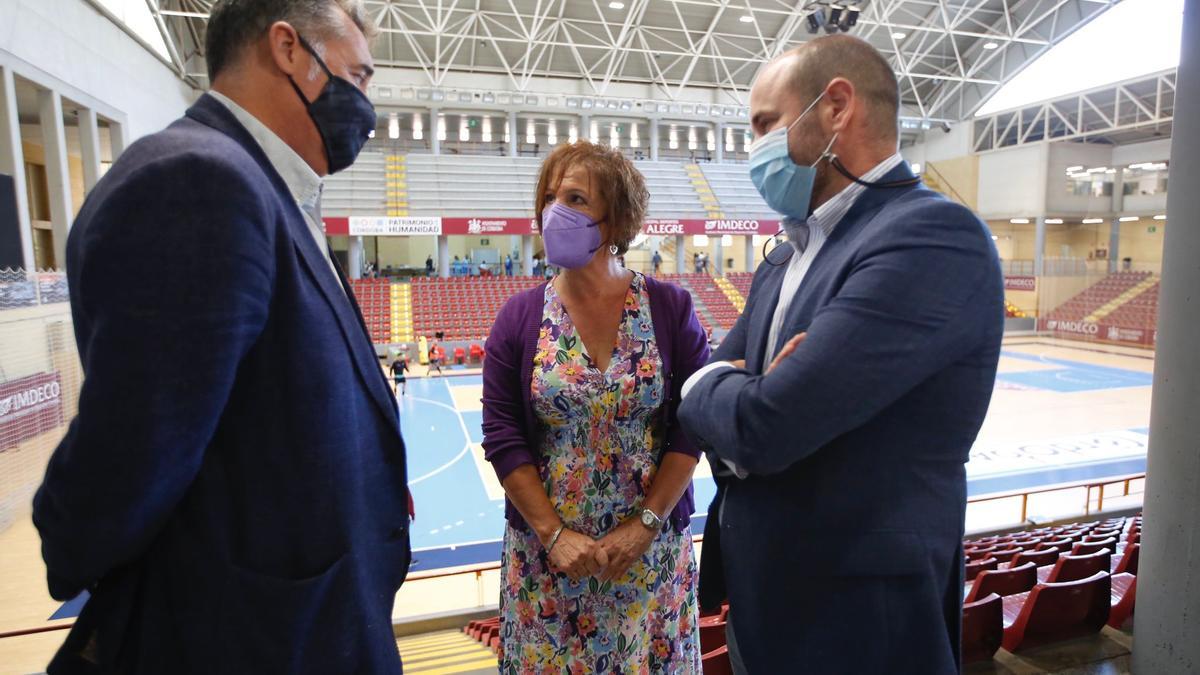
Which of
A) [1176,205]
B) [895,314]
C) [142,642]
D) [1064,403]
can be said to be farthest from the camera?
[1064,403]

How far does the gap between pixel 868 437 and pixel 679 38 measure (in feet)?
98.2

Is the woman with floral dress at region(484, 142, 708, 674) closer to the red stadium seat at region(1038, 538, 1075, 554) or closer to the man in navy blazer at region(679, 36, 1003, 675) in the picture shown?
the man in navy blazer at region(679, 36, 1003, 675)

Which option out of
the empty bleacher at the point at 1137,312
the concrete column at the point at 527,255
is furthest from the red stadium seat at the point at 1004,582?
the empty bleacher at the point at 1137,312

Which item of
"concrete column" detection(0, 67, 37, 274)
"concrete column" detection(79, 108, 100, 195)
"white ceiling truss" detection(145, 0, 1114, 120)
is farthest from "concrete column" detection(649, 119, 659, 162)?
"concrete column" detection(0, 67, 37, 274)

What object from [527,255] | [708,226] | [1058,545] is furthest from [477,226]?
[1058,545]

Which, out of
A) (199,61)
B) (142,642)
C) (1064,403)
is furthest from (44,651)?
(199,61)

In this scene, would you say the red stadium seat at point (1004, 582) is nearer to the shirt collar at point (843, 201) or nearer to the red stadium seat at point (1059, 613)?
the red stadium seat at point (1059, 613)

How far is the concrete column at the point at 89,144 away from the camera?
1335 centimetres

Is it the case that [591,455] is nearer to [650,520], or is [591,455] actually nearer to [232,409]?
[650,520]

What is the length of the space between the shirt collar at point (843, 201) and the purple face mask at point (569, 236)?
758 mm

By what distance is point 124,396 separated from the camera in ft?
2.95

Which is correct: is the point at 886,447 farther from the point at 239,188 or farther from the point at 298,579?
the point at 239,188

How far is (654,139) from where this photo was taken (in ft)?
98.9

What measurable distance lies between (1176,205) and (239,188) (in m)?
3.20
